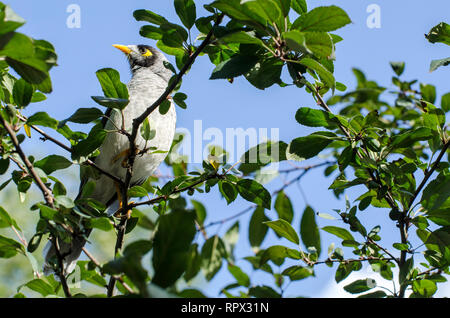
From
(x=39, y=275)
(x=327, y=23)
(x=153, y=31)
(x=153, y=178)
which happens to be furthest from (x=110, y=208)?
(x=327, y=23)

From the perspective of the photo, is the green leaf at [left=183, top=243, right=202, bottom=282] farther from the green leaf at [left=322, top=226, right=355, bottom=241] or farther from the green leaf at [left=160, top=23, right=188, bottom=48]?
the green leaf at [left=160, top=23, right=188, bottom=48]

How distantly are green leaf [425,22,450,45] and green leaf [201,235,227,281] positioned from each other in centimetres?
172

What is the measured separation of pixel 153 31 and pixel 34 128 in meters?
0.80

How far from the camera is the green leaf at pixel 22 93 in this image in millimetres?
2375

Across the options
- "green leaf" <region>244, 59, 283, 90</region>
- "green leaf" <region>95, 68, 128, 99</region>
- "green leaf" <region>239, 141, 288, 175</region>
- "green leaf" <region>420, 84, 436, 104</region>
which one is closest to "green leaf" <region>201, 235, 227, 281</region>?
"green leaf" <region>239, 141, 288, 175</region>

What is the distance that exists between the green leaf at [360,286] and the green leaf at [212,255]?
34.5 inches

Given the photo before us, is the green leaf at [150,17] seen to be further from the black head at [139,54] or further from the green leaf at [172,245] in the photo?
the black head at [139,54]

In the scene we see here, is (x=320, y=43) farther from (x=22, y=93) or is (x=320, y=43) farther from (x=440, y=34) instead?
(x=22, y=93)

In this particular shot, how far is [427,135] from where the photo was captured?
8.38 ft

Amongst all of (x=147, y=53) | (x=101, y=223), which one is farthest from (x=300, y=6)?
(x=147, y=53)

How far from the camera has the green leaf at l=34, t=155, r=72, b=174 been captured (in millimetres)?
2594

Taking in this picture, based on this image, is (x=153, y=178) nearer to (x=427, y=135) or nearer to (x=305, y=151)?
(x=305, y=151)

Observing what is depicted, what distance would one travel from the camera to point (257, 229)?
3.23 metres

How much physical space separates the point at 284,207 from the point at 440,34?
1.46m
